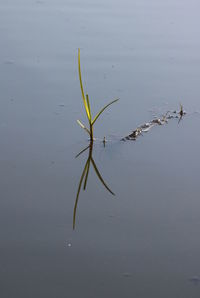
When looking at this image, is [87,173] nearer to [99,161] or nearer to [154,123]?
[99,161]

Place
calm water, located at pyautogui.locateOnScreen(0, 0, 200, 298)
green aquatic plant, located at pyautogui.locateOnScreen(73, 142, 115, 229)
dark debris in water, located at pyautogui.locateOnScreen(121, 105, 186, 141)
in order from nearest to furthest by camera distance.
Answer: calm water, located at pyautogui.locateOnScreen(0, 0, 200, 298) < green aquatic plant, located at pyautogui.locateOnScreen(73, 142, 115, 229) < dark debris in water, located at pyautogui.locateOnScreen(121, 105, 186, 141)

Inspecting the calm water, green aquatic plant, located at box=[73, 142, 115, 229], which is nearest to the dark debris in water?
the calm water

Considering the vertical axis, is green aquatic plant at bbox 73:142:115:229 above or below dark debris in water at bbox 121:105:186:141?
below

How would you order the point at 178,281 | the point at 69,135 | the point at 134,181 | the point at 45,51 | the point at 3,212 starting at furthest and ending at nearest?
the point at 45,51, the point at 69,135, the point at 134,181, the point at 3,212, the point at 178,281

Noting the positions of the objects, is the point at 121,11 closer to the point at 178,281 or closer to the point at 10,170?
the point at 10,170

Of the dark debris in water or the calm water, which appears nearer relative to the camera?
the calm water

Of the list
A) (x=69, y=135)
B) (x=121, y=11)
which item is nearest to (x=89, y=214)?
(x=69, y=135)

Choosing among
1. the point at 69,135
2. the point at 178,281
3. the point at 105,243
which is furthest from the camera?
the point at 69,135

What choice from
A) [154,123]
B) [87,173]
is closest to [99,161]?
[87,173]

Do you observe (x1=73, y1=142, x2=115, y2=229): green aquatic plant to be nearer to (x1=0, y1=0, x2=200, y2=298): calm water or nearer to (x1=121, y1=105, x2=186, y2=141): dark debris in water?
(x1=0, y1=0, x2=200, y2=298): calm water
